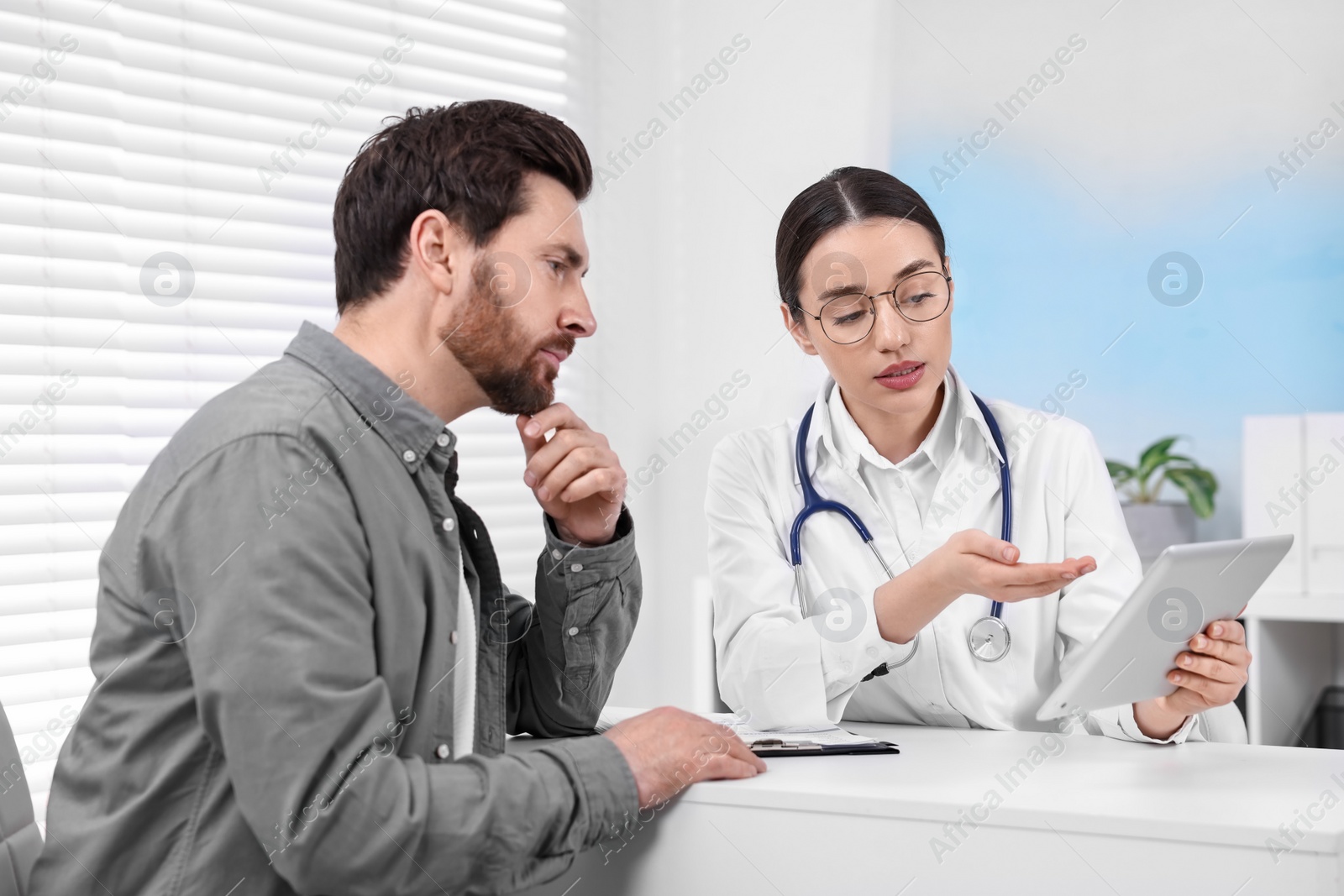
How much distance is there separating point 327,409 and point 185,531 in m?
0.18

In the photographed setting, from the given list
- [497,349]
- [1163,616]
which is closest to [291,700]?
[497,349]

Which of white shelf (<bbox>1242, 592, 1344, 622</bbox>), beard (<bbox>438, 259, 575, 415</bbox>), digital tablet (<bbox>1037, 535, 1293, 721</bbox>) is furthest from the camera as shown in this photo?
white shelf (<bbox>1242, 592, 1344, 622</bbox>)

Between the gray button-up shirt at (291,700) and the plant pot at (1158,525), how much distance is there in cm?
220

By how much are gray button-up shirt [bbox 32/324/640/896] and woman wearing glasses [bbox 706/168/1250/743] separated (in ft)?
1.81

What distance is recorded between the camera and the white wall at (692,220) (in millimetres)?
3326

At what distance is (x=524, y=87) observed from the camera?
307 cm

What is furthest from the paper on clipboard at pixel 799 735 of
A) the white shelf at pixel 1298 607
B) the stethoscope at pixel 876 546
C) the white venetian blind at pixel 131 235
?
the white shelf at pixel 1298 607

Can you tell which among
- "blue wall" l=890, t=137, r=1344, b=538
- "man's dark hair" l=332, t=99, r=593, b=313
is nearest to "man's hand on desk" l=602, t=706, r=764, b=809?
"man's dark hair" l=332, t=99, r=593, b=313

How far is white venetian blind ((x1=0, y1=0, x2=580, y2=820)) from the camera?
204cm

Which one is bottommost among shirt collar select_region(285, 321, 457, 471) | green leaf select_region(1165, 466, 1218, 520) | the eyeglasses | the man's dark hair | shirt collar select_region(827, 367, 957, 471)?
green leaf select_region(1165, 466, 1218, 520)

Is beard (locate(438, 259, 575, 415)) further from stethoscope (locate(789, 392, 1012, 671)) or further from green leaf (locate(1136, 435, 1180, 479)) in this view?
green leaf (locate(1136, 435, 1180, 479))

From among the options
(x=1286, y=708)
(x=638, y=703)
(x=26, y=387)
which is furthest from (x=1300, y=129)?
(x=26, y=387)

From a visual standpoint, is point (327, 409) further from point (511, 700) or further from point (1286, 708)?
point (1286, 708)

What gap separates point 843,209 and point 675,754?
92 cm
